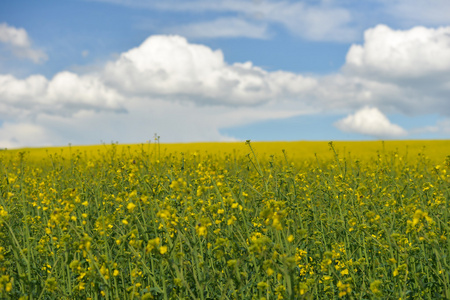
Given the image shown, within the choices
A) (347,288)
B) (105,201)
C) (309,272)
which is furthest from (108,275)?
(105,201)

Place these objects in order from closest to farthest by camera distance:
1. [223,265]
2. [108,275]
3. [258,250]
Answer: [258,250] < [108,275] < [223,265]

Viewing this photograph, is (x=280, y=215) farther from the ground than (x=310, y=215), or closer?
farther from the ground

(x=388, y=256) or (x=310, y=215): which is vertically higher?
(x=310, y=215)

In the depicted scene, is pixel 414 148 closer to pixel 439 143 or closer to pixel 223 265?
pixel 439 143

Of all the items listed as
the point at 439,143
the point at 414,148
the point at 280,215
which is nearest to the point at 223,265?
the point at 280,215

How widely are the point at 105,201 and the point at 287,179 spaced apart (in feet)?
9.48

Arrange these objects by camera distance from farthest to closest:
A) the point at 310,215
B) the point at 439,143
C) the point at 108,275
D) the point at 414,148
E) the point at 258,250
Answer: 1. the point at 439,143
2. the point at 414,148
3. the point at 310,215
4. the point at 108,275
5. the point at 258,250

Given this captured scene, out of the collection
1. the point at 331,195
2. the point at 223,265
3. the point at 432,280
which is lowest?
the point at 432,280

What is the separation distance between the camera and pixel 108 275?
3080 mm

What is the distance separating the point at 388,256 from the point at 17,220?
5.05 metres

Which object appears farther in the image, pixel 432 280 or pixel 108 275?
pixel 432 280

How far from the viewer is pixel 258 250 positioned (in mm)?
2547

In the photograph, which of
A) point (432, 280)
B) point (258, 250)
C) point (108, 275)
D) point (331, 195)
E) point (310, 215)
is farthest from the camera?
point (331, 195)

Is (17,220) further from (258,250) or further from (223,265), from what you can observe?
(258,250)
